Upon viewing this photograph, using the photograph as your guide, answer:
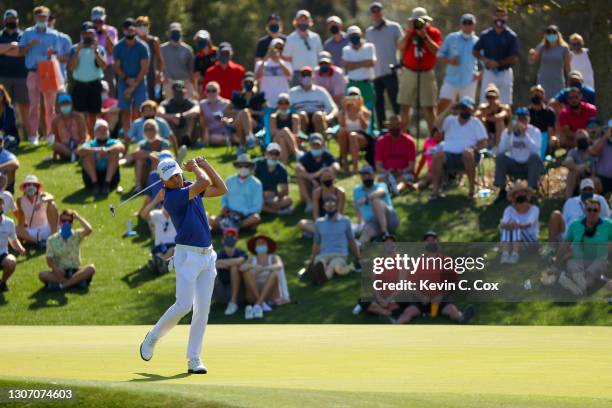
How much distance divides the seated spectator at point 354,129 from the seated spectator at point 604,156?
458 cm

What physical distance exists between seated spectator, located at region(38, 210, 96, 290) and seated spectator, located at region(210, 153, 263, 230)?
237cm

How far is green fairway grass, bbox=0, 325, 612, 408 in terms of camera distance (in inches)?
399

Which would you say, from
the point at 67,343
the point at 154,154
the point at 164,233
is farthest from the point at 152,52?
the point at 67,343

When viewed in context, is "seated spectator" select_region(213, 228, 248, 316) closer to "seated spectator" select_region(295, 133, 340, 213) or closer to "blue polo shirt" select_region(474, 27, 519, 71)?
"seated spectator" select_region(295, 133, 340, 213)

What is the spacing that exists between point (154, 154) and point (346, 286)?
4381mm

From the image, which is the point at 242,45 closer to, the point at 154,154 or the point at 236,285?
the point at 154,154

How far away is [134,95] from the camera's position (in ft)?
90.1

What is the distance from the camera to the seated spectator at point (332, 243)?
21.8 meters

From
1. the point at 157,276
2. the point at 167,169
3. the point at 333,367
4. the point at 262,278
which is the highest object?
the point at 167,169

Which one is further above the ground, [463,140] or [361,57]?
[361,57]

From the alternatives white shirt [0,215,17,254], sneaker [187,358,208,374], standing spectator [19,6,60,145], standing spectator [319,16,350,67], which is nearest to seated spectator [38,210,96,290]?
white shirt [0,215,17,254]

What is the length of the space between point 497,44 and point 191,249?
564 inches

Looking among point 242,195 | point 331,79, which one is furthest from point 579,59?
point 242,195

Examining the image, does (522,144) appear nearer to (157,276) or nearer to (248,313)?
(248,313)
